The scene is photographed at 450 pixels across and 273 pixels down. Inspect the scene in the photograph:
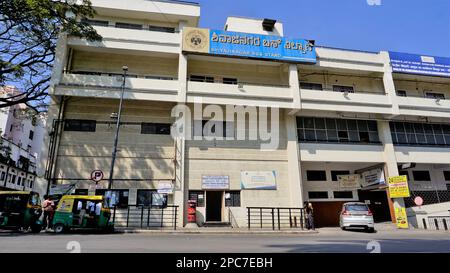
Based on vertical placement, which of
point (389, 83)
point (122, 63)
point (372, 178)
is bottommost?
point (372, 178)

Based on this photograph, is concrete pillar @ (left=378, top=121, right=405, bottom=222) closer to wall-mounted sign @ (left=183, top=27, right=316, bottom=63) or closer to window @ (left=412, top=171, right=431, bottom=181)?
window @ (left=412, top=171, right=431, bottom=181)

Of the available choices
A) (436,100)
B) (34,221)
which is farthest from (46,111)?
(436,100)

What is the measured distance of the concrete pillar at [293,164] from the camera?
18109 mm

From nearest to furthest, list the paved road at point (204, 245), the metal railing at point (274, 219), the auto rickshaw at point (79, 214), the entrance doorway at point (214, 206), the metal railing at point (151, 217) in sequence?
the paved road at point (204, 245) < the auto rickshaw at point (79, 214) < the metal railing at point (151, 217) < the metal railing at point (274, 219) < the entrance doorway at point (214, 206)

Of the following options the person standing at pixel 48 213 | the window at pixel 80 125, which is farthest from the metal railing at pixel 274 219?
the window at pixel 80 125

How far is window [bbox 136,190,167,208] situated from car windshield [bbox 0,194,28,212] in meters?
6.07

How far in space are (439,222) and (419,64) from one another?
11.7 metres

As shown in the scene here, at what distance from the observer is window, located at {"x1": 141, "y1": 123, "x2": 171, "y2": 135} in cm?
1841

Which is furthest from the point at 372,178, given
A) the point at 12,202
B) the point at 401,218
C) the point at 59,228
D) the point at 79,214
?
the point at 12,202

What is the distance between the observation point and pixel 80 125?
17.9 meters

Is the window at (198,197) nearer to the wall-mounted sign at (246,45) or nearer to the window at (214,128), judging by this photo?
the window at (214,128)

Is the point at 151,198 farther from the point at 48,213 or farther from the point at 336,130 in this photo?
the point at 336,130

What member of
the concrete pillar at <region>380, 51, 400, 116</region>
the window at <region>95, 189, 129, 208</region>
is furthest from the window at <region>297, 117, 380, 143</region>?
the window at <region>95, 189, 129, 208</region>

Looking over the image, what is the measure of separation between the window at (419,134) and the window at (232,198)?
1271 cm
